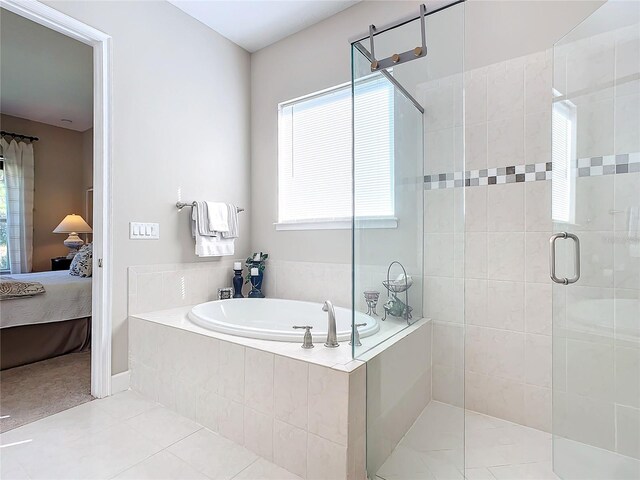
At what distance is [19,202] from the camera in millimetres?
4910

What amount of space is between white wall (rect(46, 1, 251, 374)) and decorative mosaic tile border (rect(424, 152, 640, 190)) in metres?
1.84

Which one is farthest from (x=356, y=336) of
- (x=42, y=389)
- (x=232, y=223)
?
(x=42, y=389)

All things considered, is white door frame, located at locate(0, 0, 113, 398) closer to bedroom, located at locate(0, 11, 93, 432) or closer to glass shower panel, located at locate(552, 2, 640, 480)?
bedroom, located at locate(0, 11, 93, 432)

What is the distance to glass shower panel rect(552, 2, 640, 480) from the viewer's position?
4.82 ft

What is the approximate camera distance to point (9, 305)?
9.02 feet

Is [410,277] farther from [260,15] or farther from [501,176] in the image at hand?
[260,15]

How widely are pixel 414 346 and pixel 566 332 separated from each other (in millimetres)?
677

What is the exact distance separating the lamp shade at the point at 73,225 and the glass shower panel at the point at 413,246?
5010 mm

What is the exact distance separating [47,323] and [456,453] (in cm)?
319

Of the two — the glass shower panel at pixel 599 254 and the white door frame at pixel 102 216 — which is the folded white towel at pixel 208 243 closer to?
the white door frame at pixel 102 216

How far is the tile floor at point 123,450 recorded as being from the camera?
1.54 meters

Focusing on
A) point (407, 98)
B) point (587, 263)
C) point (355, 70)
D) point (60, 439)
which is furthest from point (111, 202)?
point (587, 263)

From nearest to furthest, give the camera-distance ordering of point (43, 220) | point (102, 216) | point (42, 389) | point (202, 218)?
point (102, 216) < point (42, 389) < point (202, 218) < point (43, 220)

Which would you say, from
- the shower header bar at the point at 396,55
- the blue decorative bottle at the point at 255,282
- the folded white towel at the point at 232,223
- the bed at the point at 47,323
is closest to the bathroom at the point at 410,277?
the shower header bar at the point at 396,55
